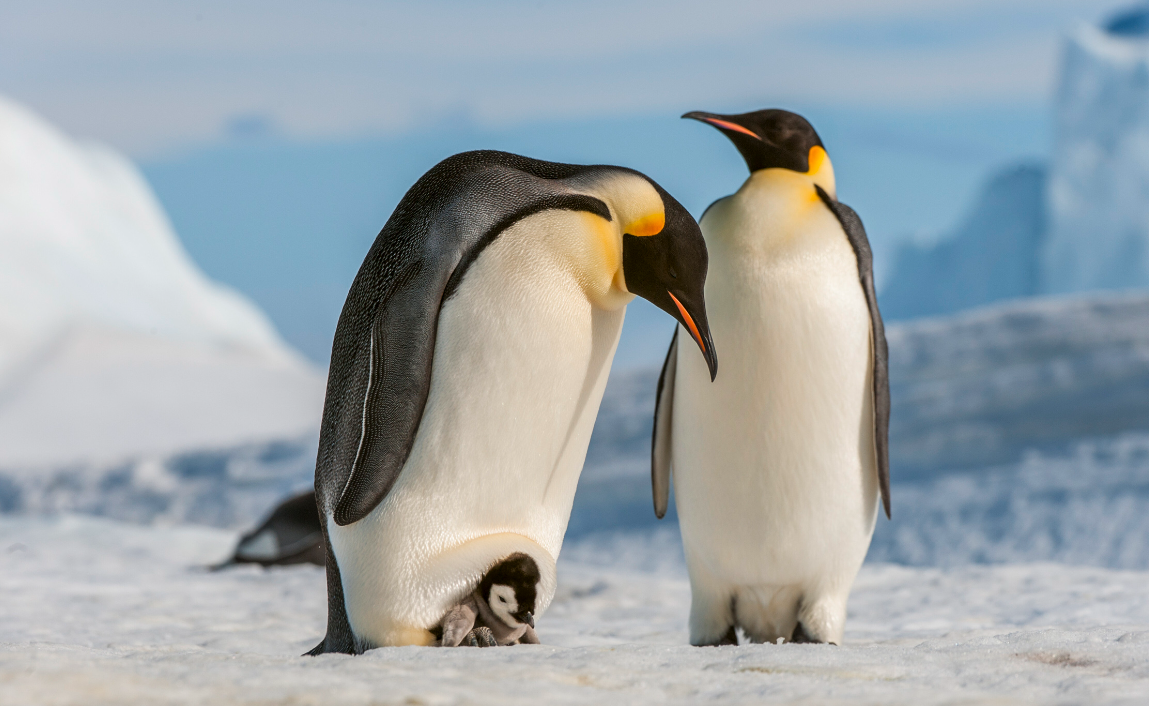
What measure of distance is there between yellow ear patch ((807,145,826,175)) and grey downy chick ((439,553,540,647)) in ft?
3.89

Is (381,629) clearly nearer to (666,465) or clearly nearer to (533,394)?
(533,394)

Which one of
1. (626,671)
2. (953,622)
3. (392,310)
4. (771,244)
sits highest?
(771,244)

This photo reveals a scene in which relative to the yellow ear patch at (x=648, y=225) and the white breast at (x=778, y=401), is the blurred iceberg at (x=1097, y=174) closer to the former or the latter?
the white breast at (x=778, y=401)

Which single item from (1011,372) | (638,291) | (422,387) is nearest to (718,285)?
(638,291)

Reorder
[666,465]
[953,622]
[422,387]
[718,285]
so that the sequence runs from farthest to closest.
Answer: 1. [953,622]
2. [666,465]
3. [718,285]
4. [422,387]

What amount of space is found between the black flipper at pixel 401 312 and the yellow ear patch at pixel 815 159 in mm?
693

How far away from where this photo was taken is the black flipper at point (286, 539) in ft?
15.1

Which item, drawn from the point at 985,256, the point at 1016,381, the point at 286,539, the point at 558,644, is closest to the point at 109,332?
the point at 286,539

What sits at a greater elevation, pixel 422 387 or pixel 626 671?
pixel 422 387

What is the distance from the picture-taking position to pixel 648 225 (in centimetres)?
176

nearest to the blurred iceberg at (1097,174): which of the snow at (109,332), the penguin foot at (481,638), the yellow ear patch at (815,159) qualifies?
the snow at (109,332)

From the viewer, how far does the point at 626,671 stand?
1285 mm

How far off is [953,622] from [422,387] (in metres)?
1.87

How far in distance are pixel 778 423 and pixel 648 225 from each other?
2.03ft
